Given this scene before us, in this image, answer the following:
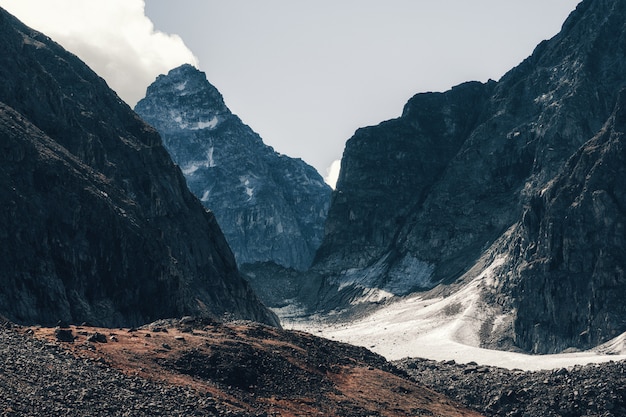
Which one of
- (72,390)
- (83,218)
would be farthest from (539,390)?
(83,218)

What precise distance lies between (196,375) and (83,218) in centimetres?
6718

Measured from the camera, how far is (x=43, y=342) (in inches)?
2783

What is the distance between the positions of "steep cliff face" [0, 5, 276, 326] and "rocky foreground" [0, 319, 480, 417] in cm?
3192

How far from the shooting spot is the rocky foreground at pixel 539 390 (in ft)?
299

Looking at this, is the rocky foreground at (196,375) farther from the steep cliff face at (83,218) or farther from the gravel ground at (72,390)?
the steep cliff face at (83,218)

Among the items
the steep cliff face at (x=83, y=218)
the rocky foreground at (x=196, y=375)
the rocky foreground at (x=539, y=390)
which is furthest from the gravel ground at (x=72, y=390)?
the steep cliff face at (x=83, y=218)

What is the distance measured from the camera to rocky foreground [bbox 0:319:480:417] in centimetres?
6009

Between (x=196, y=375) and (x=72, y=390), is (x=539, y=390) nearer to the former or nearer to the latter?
(x=196, y=375)

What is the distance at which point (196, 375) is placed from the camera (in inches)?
3017

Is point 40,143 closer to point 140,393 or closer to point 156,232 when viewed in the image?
point 156,232

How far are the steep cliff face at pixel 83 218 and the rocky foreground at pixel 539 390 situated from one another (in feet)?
166

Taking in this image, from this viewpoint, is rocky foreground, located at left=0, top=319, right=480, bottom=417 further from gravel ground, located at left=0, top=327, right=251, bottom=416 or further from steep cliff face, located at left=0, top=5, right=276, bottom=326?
steep cliff face, located at left=0, top=5, right=276, bottom=326

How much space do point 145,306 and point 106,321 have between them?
502 inches

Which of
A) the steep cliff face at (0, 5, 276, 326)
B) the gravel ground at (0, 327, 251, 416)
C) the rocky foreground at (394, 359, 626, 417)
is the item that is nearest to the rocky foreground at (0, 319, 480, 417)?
the gravel ground at (0, 327, 251, 416)
